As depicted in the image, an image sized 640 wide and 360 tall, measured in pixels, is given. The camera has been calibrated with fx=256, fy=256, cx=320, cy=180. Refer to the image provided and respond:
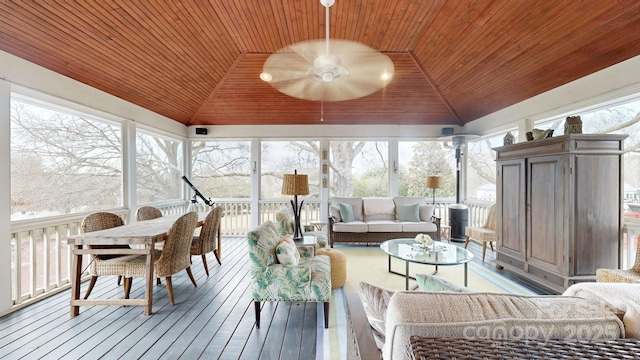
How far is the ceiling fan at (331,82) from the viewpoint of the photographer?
396cm

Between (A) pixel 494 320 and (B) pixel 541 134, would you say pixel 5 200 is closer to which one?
(A) pixel 494 320

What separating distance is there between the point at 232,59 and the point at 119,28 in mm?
1672

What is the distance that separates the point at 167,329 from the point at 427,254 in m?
2.88

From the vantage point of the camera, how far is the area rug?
2.16m

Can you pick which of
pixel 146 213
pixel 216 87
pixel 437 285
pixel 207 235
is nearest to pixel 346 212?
pixel 207 235

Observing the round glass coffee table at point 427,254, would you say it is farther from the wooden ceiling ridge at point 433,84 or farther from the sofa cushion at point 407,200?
the wooden ceiling ridge at point 433,84

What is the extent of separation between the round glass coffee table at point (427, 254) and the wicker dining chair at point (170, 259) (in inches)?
95.8

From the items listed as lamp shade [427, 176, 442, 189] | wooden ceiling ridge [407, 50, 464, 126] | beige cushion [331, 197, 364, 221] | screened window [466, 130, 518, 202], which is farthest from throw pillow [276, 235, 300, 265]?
screened window [466, 130, 518, 202]

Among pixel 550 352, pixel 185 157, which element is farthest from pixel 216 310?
pixel 185 157

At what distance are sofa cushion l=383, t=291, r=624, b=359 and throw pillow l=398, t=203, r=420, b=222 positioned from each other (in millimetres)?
4352

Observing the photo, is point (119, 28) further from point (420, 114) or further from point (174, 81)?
point (420, 114)

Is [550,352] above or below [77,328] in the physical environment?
above

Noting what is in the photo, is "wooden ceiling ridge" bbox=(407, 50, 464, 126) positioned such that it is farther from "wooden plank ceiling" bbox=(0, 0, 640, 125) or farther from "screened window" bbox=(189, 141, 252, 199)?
"screened window" bbox=(189, 141, 252, 199)

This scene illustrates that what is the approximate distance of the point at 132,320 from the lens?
2.53 meters
